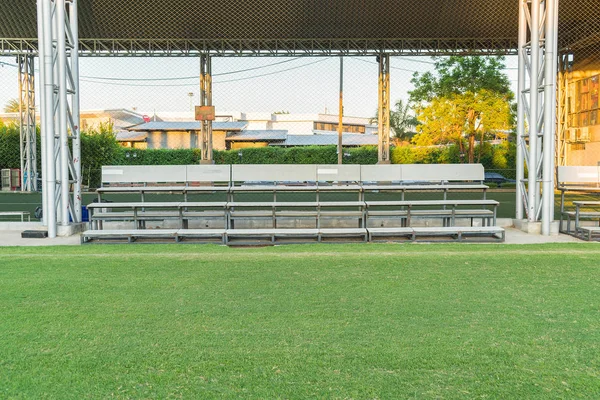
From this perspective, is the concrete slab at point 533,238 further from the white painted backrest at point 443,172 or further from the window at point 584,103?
the window at point 584,103

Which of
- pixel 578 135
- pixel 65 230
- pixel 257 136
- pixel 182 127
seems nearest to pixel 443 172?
pixel 65 230

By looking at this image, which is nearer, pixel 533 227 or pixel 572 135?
pixel 533 227

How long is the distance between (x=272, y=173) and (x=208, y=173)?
1212 millimetres

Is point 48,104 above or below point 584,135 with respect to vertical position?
below

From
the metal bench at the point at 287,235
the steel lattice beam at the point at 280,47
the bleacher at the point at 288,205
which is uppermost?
the steel lattice beam at the point at 280,47

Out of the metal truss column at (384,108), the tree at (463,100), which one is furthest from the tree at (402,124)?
the metal truss column at (384,108)

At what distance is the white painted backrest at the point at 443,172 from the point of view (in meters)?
10.7

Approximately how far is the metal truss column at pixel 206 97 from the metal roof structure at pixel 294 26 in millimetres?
671

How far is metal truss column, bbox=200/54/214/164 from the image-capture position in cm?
2430

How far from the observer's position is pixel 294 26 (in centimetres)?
2058

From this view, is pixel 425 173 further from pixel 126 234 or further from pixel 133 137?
pixel 133 137

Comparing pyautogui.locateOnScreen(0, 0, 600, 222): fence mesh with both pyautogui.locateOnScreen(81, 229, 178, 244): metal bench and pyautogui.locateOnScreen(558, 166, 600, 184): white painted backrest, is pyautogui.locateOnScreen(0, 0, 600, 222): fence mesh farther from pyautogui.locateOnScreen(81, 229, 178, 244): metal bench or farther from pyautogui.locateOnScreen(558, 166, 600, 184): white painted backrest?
pyautogui.locateOnScreen(81, 229, 178, 244): metal bench

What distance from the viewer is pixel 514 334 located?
4055mm

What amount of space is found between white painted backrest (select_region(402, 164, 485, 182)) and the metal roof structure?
32.1ft
